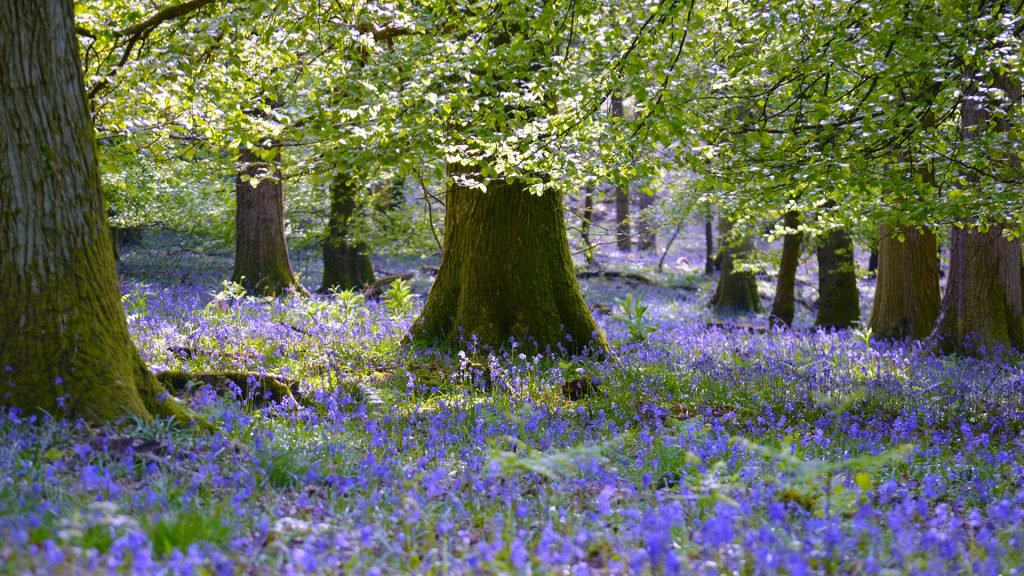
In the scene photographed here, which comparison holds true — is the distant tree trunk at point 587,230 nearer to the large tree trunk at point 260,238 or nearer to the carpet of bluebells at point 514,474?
the carpet of bluebells at point 514,474

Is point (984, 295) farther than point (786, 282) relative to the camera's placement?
No

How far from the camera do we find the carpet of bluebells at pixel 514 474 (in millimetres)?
3094

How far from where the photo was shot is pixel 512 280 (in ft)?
30.6

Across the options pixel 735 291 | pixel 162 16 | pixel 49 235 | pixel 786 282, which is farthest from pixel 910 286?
pixel 49 235

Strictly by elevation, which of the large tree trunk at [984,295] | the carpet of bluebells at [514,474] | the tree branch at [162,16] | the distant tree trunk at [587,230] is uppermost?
the tree branch at [162,16]

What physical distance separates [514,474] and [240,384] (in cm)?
314

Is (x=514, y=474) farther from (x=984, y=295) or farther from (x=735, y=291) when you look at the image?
(x=735, y=291)

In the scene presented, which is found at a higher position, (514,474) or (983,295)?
(983,295)

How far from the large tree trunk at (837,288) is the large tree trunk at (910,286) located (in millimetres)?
2837

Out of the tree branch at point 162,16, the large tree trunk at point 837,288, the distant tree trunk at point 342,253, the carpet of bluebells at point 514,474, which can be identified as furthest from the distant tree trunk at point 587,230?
the distant tree trunk at point 342,253

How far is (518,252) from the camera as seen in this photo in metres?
9.34

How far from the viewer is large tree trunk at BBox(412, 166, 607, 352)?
934 cm

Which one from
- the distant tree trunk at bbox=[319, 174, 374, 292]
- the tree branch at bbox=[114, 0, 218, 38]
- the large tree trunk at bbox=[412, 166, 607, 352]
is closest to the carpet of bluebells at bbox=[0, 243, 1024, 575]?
the large tree trunk at bbox=[412, 166, 607, 352]

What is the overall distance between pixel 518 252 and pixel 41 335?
5740 millimetres
